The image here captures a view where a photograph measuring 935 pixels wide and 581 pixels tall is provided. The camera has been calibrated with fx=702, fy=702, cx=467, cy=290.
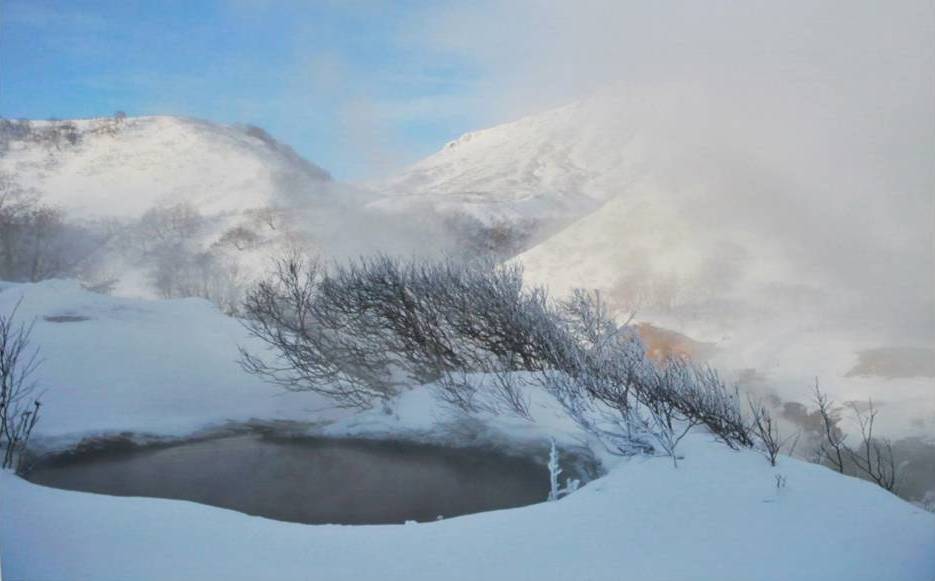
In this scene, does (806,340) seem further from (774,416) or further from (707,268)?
(707,268)

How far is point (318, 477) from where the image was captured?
30.8 ft

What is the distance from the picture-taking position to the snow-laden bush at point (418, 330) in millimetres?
10719

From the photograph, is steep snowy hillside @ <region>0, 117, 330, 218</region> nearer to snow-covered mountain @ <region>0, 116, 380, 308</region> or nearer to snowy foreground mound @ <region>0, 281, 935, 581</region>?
snow-covered mountain @ <region>0, 116, 380, 308</region>

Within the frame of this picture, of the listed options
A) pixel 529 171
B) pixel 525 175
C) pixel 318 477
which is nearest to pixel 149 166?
pixel 318 477

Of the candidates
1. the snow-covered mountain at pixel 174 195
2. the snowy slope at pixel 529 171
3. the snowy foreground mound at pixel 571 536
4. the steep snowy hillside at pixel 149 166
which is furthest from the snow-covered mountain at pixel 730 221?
the snowy foreground mound at pixel 571 536

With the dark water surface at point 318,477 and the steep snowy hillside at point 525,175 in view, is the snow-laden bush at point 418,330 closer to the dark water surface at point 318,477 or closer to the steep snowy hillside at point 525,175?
the dark water surface at point 318,477

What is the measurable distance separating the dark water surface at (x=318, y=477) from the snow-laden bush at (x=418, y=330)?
43.6 inches

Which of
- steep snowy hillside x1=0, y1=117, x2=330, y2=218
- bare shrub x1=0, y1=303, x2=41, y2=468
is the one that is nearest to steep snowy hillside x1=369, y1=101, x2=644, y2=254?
steep snowy hillside x1=0, y1=117, x2=330, y2=218

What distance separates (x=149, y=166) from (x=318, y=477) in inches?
193

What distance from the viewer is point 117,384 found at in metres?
12.1

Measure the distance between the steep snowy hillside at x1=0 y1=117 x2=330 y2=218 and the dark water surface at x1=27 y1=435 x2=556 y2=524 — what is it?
3.56m

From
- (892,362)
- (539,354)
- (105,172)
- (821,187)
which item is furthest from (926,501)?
(105,172)

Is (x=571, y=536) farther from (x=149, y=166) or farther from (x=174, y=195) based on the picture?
(x=149, y=166)

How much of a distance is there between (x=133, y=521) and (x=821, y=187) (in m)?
16.0
